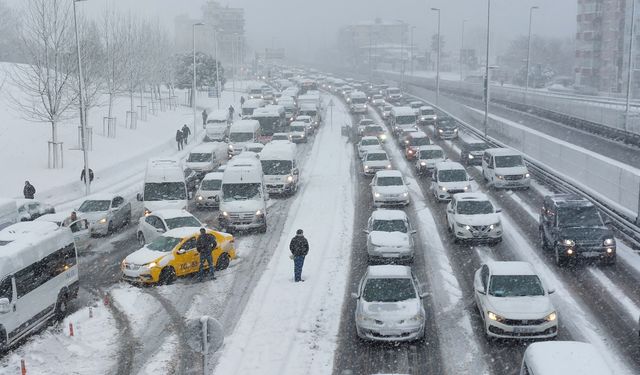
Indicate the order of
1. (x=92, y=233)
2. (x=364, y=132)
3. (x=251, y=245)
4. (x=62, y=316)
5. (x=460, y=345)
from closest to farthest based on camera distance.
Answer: (x=460, y=345) < (x=62, y=316) < (x=251, y=245) < (x=92, y=233) < (x=364, y=132)

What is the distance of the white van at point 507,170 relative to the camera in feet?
112

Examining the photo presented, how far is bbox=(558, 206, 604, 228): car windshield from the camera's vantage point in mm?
22781

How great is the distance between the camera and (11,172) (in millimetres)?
39125

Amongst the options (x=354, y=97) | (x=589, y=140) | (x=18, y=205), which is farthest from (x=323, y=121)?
(x=18, y=205)

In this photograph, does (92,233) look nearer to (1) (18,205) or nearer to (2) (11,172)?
(1) (18,205)

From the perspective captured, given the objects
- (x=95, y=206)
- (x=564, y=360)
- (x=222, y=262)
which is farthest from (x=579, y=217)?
(x=95, y=206)

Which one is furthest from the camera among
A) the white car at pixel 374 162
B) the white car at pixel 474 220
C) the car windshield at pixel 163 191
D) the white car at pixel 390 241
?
the white car at pixel 374 162

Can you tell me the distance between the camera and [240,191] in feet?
93.5

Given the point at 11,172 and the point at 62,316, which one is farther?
the point at 11,172

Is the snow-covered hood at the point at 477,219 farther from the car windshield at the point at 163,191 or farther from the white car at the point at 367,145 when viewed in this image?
the white car at the point at 367,145

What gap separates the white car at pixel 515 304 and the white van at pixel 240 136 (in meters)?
30.8

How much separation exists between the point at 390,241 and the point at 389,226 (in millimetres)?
1087

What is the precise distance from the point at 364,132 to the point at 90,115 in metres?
24.3

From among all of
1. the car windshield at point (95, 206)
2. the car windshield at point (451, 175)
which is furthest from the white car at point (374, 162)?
the car windshield at point (95, 206)
